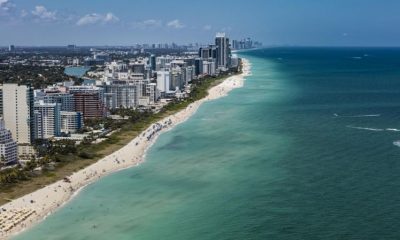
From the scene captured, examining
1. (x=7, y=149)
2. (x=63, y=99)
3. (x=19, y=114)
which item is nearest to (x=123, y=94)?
(x=63, y=99)

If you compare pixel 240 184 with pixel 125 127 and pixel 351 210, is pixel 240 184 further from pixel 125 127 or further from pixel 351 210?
pixel 125 127

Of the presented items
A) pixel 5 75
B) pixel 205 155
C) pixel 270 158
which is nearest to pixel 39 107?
pixel 205 155

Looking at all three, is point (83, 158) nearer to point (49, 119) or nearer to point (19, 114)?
point (19, 114)

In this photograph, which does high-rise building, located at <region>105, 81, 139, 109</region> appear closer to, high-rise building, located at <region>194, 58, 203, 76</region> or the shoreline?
the shoreline

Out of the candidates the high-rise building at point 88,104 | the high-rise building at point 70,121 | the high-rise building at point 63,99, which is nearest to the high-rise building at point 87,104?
the high-rise building at point 88,104

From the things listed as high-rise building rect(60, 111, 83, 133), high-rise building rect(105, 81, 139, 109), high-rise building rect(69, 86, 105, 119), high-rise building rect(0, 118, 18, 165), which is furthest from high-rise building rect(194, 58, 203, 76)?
high-rise building rect(0, 118, 18, 165)

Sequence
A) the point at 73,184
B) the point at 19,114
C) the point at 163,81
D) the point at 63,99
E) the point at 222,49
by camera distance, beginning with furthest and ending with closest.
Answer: the point at 222,49, the point at 163,81, the point at 63,99, the point at 19,114, the point at 73,184
